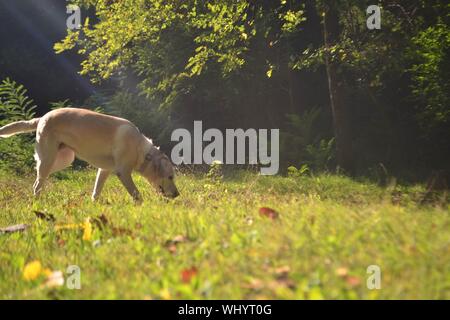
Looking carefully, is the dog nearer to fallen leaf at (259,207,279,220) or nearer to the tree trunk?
fallen leaf at (259,207,279,220)

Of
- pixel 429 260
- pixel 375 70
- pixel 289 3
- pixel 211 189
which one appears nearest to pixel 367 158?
pixel 375 70

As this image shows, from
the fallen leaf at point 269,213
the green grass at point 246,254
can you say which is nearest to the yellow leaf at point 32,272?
the green grass at point 246,254

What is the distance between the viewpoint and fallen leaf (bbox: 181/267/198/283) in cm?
336

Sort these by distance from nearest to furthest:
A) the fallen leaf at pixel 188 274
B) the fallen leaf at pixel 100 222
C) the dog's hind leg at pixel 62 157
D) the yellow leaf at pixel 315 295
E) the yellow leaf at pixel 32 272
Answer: the yellow leaf at pixel 315 295 < the fallen leaf at pixel 188 274 < the yellow leaf at pixel 32 272 < the fallen leaf at pixel 100 222 < the dog's hind leg at pixel 62 157

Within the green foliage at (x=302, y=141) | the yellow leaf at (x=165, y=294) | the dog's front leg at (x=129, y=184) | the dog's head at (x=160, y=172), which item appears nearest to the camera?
the yellow leaf at (x=165, y=294)

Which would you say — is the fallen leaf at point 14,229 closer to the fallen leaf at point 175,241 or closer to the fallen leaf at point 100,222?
the fallen leaf at point 100,222

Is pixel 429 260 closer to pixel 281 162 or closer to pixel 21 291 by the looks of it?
pixel 21 291

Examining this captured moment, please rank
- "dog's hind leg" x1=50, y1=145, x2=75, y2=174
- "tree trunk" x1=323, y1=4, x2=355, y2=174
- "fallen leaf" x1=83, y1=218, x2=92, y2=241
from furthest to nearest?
"tree trunk" x1=323, y1=4, x2=355, y2=174, "dog's hind leg" x1=50, y1=145, x2=75, y2=174, "fallen leaf" x1=83, y1=218, x2=92, y2=241

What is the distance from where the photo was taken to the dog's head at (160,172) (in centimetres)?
871

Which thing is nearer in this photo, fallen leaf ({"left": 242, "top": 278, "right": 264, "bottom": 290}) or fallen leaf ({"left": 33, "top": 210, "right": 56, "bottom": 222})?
fallen leaf ({"left": 242, "top": 278, "right": 264, "bottom": 290})

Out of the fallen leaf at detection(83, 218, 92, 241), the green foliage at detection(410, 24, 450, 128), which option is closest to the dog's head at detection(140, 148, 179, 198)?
the fallen leaf at detection(83, 218, 92, 241)

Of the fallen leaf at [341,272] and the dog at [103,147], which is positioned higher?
the dog at [103,147]

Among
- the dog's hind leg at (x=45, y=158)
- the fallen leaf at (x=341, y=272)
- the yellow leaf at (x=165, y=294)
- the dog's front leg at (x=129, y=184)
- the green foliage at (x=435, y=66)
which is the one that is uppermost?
the green foliage at (x=435, y=66)

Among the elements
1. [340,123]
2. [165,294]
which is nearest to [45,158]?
[165,294]
